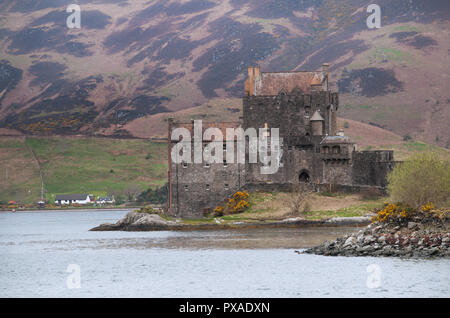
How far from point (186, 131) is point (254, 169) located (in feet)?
29.5

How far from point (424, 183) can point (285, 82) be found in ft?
128

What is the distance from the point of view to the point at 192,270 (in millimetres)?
54562

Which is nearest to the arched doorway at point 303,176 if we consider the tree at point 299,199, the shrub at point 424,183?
the tree at point 299,199

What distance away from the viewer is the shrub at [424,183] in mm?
62031

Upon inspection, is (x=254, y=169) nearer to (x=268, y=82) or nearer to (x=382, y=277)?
(x=268, y=82)

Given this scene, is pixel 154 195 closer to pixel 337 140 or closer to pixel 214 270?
pixel 337 140

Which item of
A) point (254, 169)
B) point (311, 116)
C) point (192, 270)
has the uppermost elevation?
point (311, 116)

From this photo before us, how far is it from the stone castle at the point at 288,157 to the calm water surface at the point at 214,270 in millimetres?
14889

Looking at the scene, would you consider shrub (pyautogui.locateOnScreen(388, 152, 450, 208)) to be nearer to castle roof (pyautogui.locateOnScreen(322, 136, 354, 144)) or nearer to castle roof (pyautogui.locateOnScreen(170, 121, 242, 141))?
castle roof (pyautogui.locateOnScreen(322, 136, 354, 144))

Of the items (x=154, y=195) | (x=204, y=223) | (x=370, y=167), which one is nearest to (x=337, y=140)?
(x=370, y=167)

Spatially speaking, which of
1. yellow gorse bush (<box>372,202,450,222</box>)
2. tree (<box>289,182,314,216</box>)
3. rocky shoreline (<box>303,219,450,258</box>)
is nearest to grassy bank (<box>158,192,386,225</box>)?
tree (<box>289,182,314,216</box>)

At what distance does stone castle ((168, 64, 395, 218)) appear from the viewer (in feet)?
301
